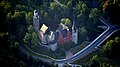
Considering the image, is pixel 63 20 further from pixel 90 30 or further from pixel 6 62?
pixel 6 62

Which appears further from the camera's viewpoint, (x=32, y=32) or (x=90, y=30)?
(x=90, y=30)

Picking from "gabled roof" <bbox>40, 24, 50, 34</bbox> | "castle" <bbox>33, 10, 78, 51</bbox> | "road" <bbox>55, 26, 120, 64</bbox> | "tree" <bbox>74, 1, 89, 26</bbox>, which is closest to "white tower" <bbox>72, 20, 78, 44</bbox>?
"castle" <bbox>33, 10, 78, 51</bbox>

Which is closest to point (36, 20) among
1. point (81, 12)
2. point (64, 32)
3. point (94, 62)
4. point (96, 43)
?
point (64, 32)

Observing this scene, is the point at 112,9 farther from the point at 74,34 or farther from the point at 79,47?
the point at 79,47

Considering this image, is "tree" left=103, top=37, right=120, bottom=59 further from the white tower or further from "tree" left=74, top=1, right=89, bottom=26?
"tree" left=74, top=1, right=89, bottom=26

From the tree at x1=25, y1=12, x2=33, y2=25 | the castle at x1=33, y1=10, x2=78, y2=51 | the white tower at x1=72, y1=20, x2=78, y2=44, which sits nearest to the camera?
the castle at x1=33, y1=10, x2=78, y2=51

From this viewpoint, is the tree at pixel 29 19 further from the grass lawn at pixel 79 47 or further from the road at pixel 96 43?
the road at pixel 96 43

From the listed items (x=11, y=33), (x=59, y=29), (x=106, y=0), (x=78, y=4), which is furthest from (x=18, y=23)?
(x=106, y=0)
